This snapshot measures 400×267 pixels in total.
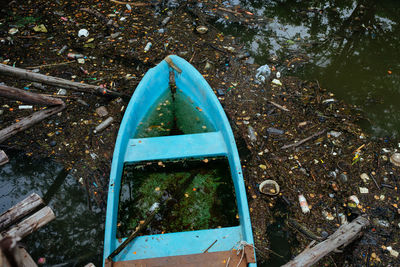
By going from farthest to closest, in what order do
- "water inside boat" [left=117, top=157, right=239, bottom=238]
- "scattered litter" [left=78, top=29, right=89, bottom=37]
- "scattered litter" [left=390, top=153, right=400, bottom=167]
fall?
"scattered litter" [left=78, top=29, right=89, bottom=37], "scattered litter" [left=390, top=153, right=400, bottom=167], "water inside boat" [left=117, top=157, right=239, bottom=238]

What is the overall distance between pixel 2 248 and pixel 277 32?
21.5 feet

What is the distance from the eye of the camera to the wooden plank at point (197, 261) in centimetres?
249

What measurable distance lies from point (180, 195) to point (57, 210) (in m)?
1.76

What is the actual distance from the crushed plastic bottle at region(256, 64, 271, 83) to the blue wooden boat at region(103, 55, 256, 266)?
5.37 feet

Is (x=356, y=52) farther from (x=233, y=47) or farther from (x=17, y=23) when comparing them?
(x=17, y=23)

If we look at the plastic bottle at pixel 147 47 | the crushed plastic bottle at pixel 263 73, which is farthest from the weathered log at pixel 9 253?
the plastic bottle at pixel 147 47

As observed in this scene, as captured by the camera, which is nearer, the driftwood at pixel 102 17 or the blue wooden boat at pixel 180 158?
the blue wooden boat at pixel 180 158

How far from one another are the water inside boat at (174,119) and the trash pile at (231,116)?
64cm

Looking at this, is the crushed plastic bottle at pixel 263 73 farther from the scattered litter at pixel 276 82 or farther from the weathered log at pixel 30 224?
the weathered log at pixel 30 224

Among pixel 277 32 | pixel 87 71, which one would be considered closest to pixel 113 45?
pixel 87 71

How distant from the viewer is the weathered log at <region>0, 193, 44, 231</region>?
1.90 meters

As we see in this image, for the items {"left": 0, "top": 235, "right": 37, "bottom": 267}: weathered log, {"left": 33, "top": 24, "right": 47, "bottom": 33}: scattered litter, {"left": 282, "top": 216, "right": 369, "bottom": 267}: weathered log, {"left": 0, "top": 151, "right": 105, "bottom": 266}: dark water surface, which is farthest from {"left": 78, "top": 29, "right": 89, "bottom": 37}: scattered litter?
{"left": 282, "top": 216, "right": 369, "bottom": 267}: weathered log

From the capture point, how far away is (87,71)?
5.11m

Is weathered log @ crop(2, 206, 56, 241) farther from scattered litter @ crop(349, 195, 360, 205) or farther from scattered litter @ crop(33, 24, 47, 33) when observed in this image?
scattered litter @ crop(33, 24, 47, 33)
